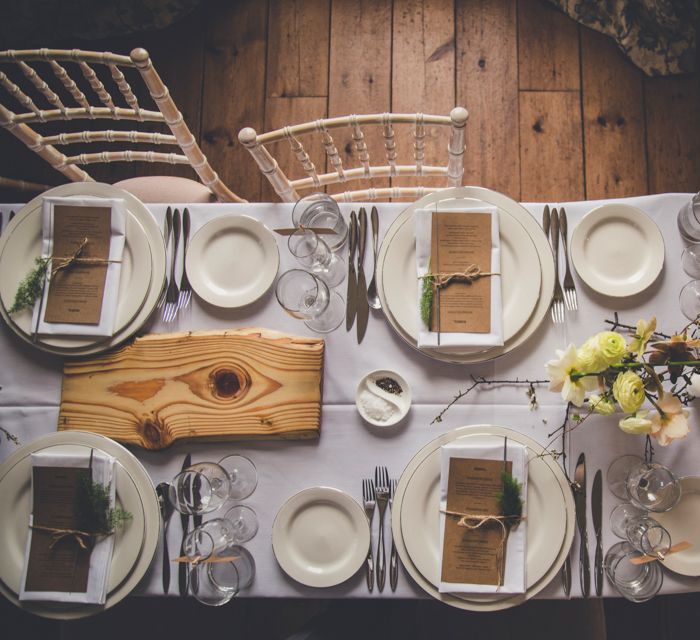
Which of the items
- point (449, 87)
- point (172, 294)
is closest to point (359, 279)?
point (172, 294)

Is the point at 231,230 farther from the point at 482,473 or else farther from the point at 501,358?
the point at 482,473

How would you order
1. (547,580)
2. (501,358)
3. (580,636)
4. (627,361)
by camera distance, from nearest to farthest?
(627,361)
(547,580)
(501,358)
(580,636)

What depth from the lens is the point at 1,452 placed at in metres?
1.40

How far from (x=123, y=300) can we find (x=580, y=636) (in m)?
1.45

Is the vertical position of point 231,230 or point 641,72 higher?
point 641,72

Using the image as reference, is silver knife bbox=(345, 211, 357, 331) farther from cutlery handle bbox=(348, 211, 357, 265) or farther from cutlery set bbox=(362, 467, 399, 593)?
cutlery set bbox=(362, 467, 399, 593)

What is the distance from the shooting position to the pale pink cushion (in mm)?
1870

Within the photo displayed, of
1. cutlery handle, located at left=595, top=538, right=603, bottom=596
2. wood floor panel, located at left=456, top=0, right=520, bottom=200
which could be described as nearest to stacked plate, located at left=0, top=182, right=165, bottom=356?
cutlery handle, located at left=595, top=538, right=603, bottom=596

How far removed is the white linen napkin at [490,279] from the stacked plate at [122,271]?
2.07 feet

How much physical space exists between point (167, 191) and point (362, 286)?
0.83 m

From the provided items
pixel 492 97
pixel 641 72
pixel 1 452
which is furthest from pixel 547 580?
pixel 641 72

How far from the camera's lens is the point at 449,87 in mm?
2441

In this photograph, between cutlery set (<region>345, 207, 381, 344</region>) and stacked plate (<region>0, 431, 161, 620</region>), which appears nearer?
stacked plate (<region>0, 431, 161, 620</region>)

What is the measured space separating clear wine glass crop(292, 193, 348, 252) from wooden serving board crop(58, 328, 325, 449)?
0.84ft
